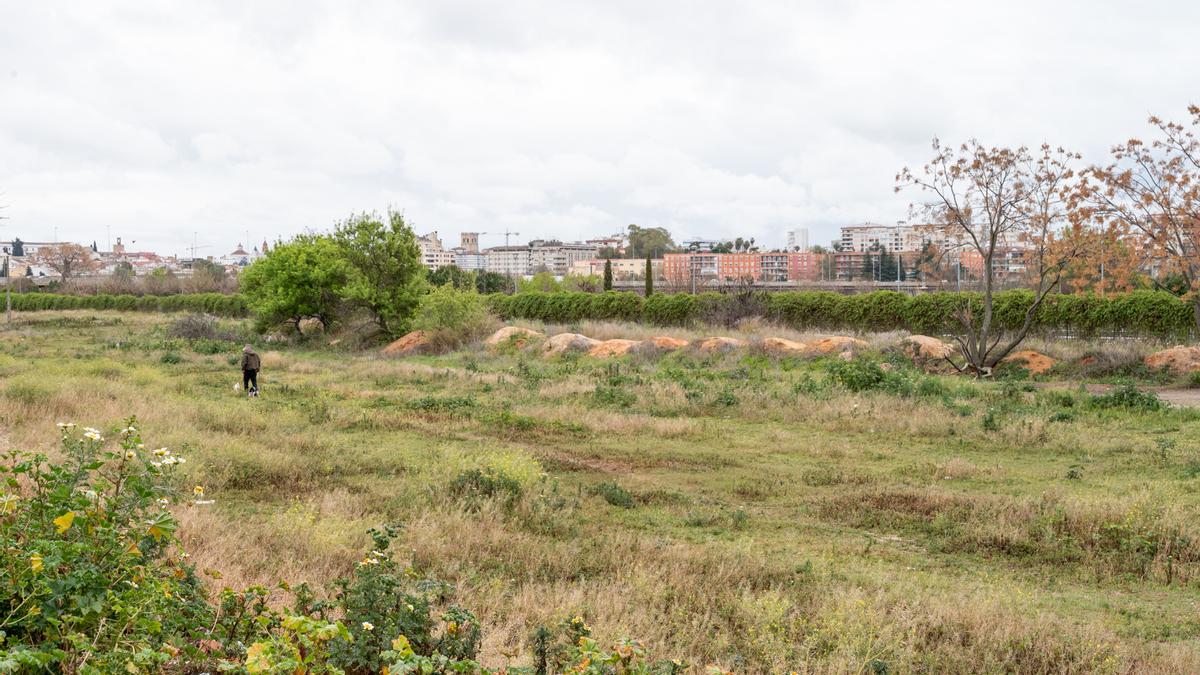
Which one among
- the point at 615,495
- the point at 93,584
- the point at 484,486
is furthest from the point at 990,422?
the point at 93,584

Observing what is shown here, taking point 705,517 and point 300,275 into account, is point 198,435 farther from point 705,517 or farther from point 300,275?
point 300,275

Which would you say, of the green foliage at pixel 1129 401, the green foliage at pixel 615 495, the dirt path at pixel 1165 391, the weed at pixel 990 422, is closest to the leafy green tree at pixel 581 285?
the dirt path at pixel 1165 391

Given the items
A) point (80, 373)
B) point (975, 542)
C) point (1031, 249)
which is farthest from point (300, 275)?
point (975, 542)

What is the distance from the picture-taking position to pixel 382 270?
3944 centimetres

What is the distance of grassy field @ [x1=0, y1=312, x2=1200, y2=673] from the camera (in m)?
6.51

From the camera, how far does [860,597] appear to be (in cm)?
701

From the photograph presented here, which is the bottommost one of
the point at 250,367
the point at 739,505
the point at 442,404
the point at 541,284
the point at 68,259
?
the point at 739,505

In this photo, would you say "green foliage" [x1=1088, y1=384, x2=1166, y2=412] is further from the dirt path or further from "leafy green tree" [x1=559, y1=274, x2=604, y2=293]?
"leafy green tree" [x1=559, y1=274, x2=604, y2=293]

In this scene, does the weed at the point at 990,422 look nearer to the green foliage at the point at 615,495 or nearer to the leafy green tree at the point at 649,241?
the green foliage at the point at 615,495

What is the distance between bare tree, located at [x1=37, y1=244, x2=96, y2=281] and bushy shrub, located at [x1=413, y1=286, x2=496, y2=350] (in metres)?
84.6

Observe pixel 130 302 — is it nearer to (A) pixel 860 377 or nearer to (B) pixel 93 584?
(A) pixel 860 377

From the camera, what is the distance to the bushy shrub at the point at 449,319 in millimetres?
35469

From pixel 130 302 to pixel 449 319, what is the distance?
51.0 metres

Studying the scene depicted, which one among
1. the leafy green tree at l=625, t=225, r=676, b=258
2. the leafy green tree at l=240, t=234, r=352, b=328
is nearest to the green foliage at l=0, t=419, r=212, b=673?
the leafy green tree at l=240, t=234, r=352, b=328
